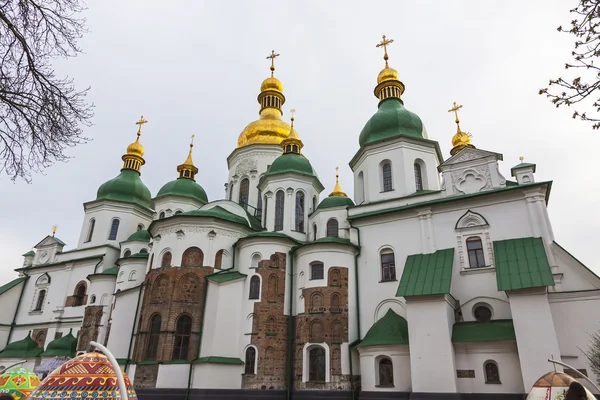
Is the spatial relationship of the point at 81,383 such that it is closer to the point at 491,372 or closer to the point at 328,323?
the point at 491,372

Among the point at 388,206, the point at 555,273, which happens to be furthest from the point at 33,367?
the point at 555,273

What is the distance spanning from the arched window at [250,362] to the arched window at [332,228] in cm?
714

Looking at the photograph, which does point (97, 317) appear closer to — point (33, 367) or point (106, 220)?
point (33, 367)

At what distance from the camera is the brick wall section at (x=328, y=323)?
17500 millimetres

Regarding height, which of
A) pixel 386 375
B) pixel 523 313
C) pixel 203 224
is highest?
pixel 203 224

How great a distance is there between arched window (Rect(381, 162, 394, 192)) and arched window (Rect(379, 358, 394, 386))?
9.05 meters

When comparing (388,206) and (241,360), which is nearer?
(241,360)

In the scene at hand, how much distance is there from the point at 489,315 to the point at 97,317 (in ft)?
69.5

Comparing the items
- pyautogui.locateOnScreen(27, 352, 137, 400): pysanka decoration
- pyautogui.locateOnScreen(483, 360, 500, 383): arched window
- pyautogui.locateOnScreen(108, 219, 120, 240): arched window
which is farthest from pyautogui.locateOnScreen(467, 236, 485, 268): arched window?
pyautogui.locateOnScreen(108, 219, 120, 240): arched window

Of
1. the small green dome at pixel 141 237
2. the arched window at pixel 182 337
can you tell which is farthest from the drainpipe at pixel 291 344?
the small green dome at pixel 141 237

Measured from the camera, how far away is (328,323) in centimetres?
1828

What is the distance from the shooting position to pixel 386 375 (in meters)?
16.2

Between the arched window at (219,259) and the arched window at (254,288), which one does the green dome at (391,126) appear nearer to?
the arched window at (254,288)

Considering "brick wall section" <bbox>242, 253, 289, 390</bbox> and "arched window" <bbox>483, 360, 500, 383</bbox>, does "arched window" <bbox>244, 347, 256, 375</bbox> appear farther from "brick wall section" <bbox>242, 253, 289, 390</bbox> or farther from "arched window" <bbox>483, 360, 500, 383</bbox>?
"arched window" <bbox>483, 360, 500, 383</bbox>
